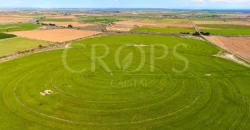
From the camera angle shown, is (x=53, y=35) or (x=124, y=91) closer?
(x=124, y=91)

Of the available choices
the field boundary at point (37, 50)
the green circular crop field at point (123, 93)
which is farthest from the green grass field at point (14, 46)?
the green circular crop field at point (123, 93)

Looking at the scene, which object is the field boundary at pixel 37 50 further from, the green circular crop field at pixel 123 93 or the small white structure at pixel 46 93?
the small white structure at pixel 46 93

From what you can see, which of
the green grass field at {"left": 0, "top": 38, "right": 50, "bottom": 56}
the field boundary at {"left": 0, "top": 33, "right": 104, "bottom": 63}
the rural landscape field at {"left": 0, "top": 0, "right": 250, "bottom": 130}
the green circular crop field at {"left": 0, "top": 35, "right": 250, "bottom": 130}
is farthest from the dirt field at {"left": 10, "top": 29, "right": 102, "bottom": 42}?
the green circular crop field at {"left": 0, "top": 35, "right": 250, "bottom": 130}

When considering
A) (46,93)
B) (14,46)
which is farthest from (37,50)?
(46,93)

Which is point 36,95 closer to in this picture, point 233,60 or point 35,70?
→ point 35,70

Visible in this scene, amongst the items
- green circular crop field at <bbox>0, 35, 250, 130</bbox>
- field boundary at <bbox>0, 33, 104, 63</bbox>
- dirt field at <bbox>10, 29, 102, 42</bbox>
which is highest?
dirt field at <bbox>10, 29, 102, 42</bbox>

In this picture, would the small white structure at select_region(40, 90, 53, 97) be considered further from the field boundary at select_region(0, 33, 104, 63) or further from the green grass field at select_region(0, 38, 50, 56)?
the green grass field at select_region(0, 38, 50, 56)

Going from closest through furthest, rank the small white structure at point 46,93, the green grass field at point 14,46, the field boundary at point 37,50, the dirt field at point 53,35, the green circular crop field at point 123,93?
the green circular crop field at point 123,93, the small white structure at point 46,93, the field boundary at point 37,50, the green grass field at point 14,46, the dirt field at point 53,35

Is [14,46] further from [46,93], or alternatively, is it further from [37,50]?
[46,93]
